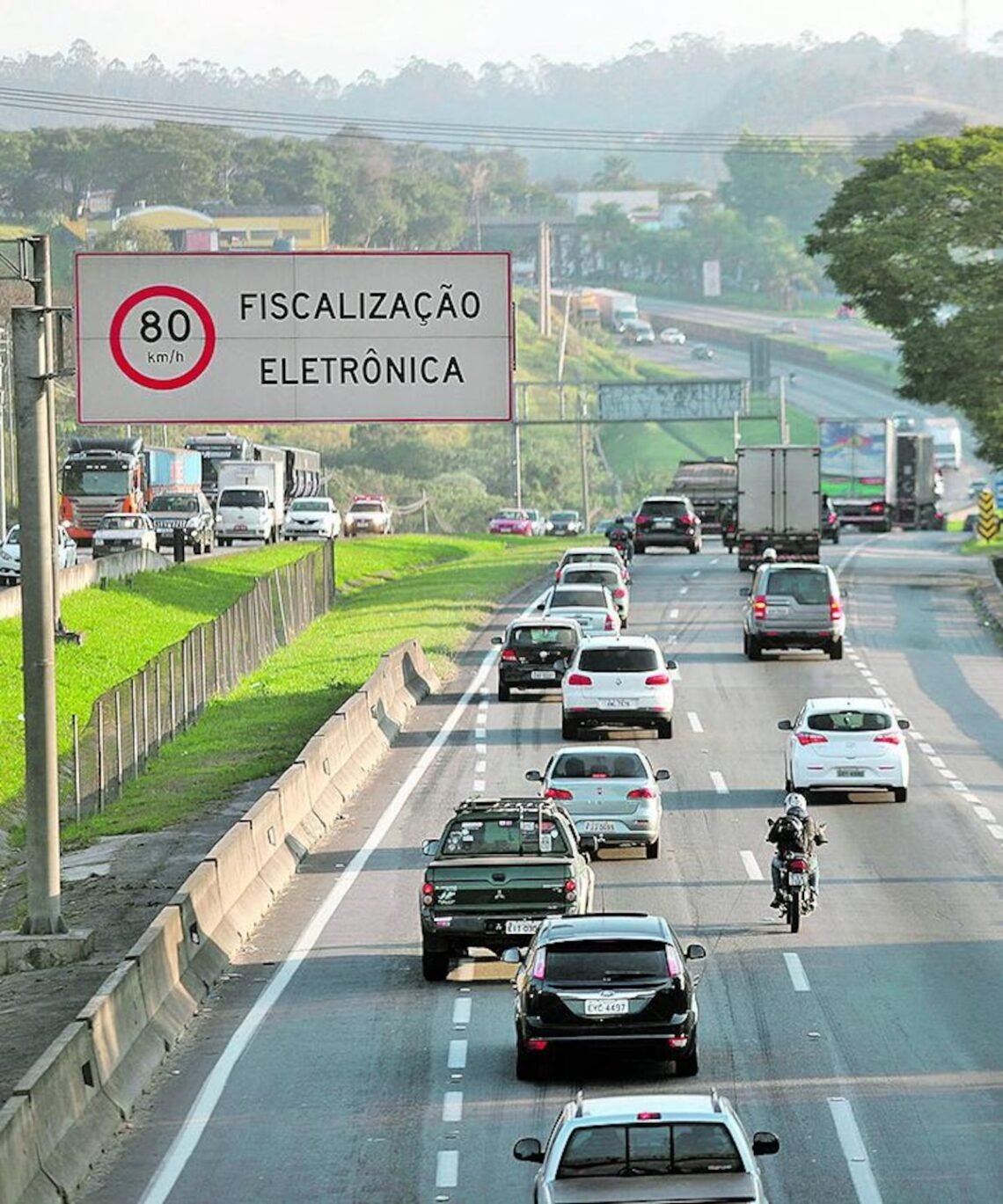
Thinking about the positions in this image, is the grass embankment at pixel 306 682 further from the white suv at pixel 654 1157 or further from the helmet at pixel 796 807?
the white suv at pixel 654 1157

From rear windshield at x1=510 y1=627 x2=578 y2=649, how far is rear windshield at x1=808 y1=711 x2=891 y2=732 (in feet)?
41.9

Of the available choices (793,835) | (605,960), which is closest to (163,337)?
(605,960)

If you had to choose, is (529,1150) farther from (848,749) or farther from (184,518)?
(184,518)

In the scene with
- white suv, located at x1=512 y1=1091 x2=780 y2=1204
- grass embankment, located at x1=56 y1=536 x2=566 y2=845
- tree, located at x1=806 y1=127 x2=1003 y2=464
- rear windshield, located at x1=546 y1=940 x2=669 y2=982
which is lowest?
grass embankment, located at x1=56 y1=536 x2=566 y2=845

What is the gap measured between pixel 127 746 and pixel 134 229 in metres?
157

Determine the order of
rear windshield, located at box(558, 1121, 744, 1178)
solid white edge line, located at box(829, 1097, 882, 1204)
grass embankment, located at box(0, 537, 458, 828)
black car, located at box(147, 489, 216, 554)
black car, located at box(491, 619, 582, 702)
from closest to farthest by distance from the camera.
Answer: rear windshield, located at box(558, 1121, 744, 1178), solid white edge line, located at box(829, 1097, 882, 1204), black car, located at box(491, 619, 582, 702), grass embankment, located at box(0, 537, 458, 828), black car, located at box(147, 489, 216, 554)

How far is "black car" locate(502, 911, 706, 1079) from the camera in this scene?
824 inches

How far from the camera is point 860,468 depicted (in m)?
110

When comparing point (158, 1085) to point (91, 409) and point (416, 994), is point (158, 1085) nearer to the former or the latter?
point (416, 994)

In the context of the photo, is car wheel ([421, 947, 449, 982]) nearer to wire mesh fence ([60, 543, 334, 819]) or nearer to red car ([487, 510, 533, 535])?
wire mesh fence ([60, 543, 334, 819])

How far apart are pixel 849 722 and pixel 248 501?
60523 mm

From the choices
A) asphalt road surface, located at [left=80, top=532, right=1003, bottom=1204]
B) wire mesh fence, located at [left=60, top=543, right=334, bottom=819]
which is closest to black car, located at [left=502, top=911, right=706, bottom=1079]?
asphalt road surface, located at [left=80, top=532, right=1003, bottom=1204]

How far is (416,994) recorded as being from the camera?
25.6m

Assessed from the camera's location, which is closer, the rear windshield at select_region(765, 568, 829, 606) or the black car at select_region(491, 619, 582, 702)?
the black car at select_region(491, 619, 582, 702)
